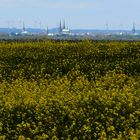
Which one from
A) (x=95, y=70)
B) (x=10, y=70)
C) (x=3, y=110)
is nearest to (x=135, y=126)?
(x=3, y=110)

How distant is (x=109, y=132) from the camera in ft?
35.4

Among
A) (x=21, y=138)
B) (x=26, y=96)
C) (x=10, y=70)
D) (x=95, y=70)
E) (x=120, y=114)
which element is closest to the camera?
(x=21, y=138)

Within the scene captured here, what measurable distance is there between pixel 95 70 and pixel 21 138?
14807 millimetres

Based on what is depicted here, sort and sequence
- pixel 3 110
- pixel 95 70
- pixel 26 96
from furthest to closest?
pixel 95 70 < pixel 26 96 < pixel 3 110

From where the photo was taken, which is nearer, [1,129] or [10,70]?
[1,129]

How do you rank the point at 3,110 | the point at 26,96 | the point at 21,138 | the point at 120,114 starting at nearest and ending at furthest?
the point at 21,138
the point at 120,114
the point at 3,110
the point at 26,96

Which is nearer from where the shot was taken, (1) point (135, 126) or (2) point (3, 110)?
(1) point (135, 126)

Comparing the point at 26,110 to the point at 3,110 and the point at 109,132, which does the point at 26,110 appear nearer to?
the point at 3,110

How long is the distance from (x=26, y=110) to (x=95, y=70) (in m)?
11.9

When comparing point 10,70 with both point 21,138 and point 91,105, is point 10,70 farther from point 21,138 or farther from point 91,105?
point 21,138

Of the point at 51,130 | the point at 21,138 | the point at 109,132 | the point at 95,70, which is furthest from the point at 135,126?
the point at 95,70

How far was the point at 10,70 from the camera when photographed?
26188mm

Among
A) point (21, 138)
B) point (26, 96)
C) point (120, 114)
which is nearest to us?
point (21, 138)

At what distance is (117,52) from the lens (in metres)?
27.6
